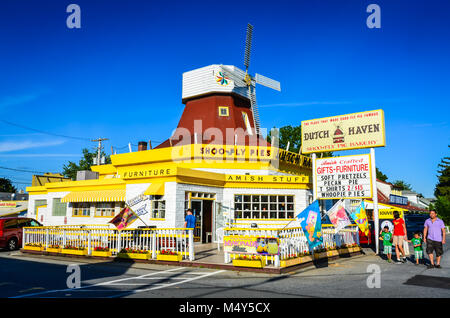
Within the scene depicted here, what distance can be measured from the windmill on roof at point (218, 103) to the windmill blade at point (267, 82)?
115 cm

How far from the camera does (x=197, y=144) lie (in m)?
21.1

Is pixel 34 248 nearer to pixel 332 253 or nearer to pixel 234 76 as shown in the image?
pixel 332 253

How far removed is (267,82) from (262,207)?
56.2 ft

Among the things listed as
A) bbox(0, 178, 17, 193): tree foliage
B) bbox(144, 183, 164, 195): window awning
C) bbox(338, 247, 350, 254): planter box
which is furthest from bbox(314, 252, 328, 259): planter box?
bbox(0, 178, 17, 193): tree foliage

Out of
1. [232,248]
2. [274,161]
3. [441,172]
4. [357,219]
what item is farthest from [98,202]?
[441,172]

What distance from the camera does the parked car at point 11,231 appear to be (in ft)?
59.8

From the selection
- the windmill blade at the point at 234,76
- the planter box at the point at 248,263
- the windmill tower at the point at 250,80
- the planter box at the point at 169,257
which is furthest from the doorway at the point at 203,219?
the windmill blade at the point at 234,76

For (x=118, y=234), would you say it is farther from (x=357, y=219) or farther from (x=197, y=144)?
(x=357, y=219)

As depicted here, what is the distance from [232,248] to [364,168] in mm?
7901

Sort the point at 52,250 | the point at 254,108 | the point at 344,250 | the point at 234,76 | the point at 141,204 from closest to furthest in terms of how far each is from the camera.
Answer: the point at 344,250, the point at 52,250, the point at 141,204, the point at 234,76, the point at 254,108

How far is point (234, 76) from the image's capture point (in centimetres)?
2936

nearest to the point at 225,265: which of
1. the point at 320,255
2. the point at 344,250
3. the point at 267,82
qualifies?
the point at 320,255

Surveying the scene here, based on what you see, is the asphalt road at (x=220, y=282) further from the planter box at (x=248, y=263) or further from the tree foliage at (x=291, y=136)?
the tree foliage at (x=291, y=136)

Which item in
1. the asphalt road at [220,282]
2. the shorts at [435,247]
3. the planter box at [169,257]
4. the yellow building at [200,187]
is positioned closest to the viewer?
the asphalt road at [220,282]
